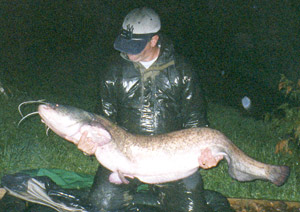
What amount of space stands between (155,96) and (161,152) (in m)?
0.75

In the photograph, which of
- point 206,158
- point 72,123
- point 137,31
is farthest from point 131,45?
point 206,158

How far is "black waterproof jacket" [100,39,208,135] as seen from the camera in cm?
408

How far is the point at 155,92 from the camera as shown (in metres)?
4.09

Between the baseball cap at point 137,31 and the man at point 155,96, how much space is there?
1 centimetres

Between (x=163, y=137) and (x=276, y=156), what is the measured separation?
11.8 ft

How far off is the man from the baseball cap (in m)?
0.01

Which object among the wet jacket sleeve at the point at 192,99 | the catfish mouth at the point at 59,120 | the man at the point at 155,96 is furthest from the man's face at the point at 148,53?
the catfish mouth at the point at 59,120

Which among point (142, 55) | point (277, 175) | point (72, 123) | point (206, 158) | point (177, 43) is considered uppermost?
point (142, 55)

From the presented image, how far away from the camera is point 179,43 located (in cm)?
2823

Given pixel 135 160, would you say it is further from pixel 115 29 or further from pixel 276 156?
pixel 115 29

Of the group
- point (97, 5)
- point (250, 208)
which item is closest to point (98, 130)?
point (250, 208)

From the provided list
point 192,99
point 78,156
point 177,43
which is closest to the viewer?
point 192,99

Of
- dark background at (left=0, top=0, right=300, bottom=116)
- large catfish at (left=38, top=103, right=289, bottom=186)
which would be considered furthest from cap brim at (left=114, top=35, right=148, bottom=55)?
dark background at (left=0, top=0, right=300, bottom=116)

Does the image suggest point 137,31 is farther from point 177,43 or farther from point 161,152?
point 177,43
